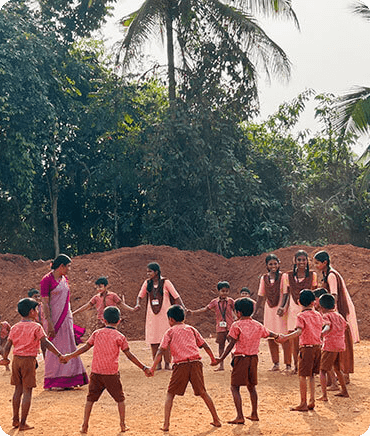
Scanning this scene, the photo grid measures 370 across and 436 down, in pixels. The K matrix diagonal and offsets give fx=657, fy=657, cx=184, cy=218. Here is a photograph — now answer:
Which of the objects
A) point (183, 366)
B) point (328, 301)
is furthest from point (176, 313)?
point (328, 301)

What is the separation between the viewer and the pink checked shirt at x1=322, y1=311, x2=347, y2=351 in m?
7.54

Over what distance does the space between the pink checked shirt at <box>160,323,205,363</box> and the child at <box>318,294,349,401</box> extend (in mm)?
1856

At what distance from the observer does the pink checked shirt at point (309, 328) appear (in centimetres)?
709

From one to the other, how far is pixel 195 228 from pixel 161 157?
274 cm

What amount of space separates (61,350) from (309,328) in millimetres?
3161

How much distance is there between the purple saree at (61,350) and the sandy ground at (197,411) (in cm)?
15

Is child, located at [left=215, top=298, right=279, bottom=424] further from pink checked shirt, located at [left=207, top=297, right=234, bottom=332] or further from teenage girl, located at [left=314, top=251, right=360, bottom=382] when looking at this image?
pink checked shirt, located at [left=207, top=297, right=234, bottom=332]

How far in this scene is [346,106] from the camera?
55.0 feet

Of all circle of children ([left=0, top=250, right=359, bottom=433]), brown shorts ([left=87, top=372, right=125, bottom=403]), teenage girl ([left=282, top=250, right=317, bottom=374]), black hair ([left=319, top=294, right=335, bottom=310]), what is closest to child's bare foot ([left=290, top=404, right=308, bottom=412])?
circle of children ([left=0, top=250, right=359, bottom=433])

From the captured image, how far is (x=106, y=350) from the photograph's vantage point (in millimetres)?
6223

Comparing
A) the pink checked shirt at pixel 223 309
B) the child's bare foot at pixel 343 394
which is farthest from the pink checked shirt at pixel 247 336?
the pink checked shirt at pixel 223 309

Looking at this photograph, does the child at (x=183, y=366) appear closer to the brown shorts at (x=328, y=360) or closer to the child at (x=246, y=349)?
the child at (x=246, y=349)

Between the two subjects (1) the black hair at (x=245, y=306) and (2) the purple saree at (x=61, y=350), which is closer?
(1) the black hair at (x=245, y=306)

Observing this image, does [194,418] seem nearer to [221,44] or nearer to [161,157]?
[161,157]
